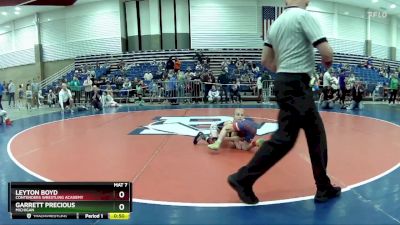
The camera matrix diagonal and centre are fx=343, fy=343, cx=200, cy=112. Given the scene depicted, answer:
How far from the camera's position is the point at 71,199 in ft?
7.04

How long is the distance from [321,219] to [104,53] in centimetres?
2504

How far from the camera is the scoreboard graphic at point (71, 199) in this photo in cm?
213

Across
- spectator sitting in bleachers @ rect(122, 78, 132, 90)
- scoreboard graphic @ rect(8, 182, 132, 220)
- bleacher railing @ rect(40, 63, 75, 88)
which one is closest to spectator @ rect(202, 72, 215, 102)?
spectator sitting in bleachers @ rect(122, 78, 132, 90)

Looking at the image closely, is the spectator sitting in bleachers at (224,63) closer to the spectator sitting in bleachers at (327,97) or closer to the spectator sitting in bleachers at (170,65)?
the spectator sitting in bleachers at (170,65)

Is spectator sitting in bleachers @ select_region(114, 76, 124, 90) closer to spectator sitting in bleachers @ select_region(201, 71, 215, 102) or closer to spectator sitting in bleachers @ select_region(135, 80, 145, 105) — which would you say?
spectator sitting in bleachers @ select_region(135, 80, 145, 105)

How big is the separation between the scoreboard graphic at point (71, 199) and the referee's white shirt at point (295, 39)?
5.43 feet

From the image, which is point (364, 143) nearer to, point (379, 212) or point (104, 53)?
point (379, 212)

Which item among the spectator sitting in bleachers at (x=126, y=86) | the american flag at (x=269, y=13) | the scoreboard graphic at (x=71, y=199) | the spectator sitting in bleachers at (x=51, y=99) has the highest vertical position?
the american flag at (x=269, y=13)

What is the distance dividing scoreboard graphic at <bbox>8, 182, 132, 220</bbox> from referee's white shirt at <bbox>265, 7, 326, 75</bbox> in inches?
65.2

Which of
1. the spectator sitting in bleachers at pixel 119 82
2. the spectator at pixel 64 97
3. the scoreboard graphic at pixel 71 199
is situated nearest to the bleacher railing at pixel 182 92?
the spectator sitting in bleachers at pixel 119 82

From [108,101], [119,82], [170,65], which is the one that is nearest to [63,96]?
[108,101]

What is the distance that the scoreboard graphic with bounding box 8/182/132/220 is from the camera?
2.13 metres

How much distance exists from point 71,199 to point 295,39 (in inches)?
82.2

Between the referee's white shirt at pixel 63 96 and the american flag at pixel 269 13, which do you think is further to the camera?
the american flag at pixel 269 13
